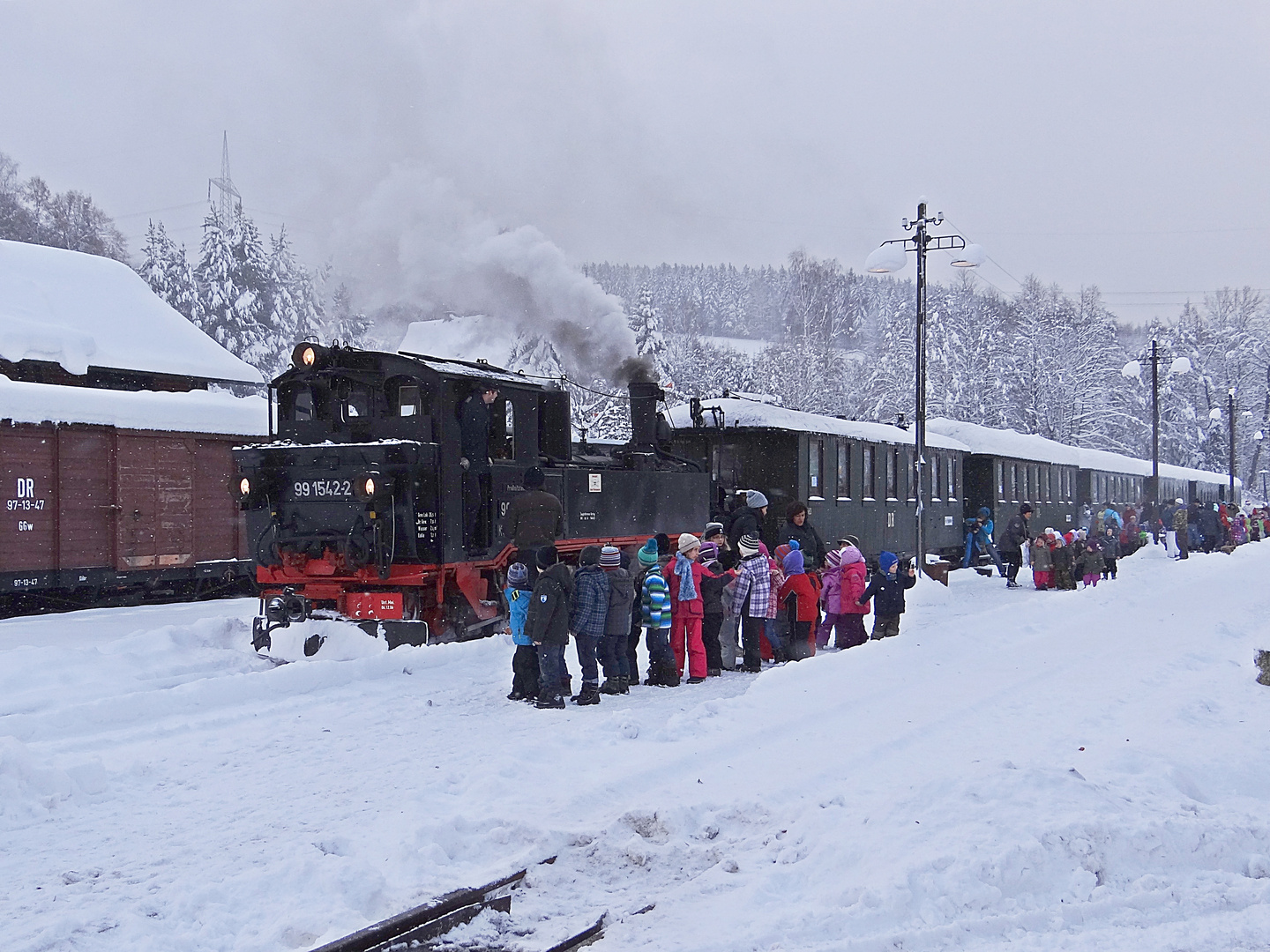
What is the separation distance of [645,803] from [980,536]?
68.4ft

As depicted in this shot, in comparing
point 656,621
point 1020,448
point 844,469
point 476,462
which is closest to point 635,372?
point 844,469

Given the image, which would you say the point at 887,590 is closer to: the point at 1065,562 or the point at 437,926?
the point at 1065,562

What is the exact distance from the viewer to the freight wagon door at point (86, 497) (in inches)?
Answer: 533

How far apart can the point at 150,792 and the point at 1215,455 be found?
73.1 meters

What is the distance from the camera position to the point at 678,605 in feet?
32.7

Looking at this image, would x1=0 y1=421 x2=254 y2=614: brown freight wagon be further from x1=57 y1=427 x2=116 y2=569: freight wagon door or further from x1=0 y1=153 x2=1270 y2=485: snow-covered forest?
x1=0 y1=153 x2=1270 y2=485: snow-covered forest

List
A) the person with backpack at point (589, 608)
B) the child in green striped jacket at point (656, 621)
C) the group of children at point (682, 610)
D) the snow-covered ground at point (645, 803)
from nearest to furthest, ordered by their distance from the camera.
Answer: the snow-covered ground at point (645, 803), the group of children at point (682, 610), the person with backpack at point (589, 608), the child in green striped jacket at point (656, 621)

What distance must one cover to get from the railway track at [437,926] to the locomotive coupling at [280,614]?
6.20 metres

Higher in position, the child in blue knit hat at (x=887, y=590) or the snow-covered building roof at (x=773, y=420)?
the snow-covered building roof at (x=773, y=420)

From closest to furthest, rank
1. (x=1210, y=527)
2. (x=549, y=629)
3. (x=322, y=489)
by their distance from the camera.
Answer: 1. (x=549, y=629)
2. (x=322, y=489)
3. (x=1210, y=527)

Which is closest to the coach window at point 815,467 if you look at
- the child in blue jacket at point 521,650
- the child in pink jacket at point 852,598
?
the child in pink jacket at point 852,598

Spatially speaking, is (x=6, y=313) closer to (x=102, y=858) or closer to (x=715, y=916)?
(x=102, y=858)

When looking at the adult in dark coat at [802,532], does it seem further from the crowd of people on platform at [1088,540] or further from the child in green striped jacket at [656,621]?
the crowd of people on platform at [1088,540]

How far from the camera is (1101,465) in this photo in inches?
1462
